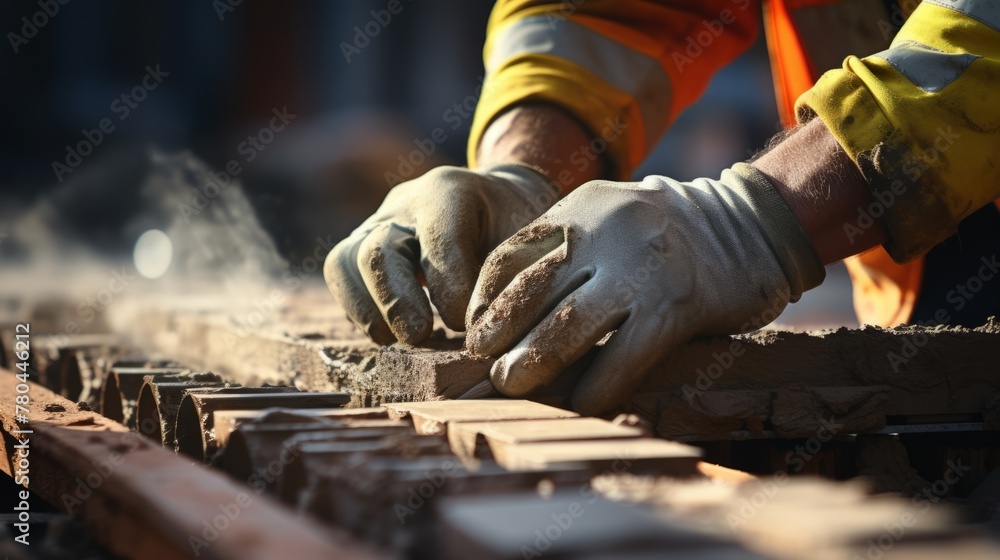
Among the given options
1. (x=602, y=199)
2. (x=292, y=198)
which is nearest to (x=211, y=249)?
(x=292, y=198)

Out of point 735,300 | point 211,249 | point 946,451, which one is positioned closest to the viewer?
point 735,300

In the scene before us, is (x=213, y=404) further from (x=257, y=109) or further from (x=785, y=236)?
(x=257, y=109)

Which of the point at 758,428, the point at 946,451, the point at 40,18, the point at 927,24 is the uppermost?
the point at 40,18

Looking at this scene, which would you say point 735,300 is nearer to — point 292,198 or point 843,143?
point 843,143

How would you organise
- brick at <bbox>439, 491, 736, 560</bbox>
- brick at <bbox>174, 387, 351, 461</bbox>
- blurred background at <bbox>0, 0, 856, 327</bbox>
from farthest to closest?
blurred background at <bbox>0, 0, 856, 327</bbox>, brick at <bbox>174, 387, 351, 461</bbox>, brick at <bbox>439, 491, 736, 560</bbox>

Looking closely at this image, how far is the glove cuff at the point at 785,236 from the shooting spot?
7.06 feet

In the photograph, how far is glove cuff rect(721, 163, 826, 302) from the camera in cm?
215

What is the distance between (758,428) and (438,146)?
7.69 m

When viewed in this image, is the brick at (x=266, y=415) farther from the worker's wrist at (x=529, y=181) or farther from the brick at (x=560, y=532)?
the worker's wrist at (x=529, y=181)

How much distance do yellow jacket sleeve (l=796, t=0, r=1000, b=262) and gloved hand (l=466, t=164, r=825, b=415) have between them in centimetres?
23

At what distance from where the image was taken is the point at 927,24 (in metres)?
2.23

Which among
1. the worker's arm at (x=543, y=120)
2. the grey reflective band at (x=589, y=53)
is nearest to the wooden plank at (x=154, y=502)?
the worker's arm at (x=543, y=120)

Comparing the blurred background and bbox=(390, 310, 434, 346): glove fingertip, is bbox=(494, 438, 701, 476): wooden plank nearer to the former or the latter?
bbox=(390, 310, 434, 346): glove fingertip

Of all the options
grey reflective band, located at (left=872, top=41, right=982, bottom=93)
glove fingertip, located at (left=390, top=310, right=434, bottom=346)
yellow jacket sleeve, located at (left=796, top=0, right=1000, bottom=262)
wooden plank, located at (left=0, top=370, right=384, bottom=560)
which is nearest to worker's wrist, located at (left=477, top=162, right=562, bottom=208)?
glove fingertip, located at (left=390, top=310, right=434, bottom=346)
